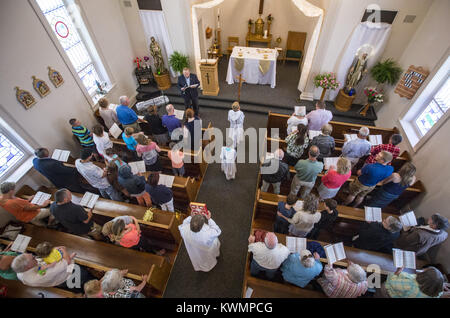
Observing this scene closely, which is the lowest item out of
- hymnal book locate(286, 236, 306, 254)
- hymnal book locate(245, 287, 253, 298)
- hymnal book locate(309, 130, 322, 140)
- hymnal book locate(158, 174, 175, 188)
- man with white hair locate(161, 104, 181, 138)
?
hymnal book locate(245, 287, 253, 298)

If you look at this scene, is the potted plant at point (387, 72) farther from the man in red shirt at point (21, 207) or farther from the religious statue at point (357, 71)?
the man in red shirt at point (21, 207)

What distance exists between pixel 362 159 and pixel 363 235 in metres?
2.04

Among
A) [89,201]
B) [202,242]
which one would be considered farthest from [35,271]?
[202,242]

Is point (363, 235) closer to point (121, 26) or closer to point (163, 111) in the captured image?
point (163, 111)

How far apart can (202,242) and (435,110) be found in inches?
215

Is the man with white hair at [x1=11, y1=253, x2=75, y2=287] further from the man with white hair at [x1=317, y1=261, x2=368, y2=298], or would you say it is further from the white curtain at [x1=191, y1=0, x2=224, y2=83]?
the white curtain at [x1=191, y1=0, x2=224, y2=83]

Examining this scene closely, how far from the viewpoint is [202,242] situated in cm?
304

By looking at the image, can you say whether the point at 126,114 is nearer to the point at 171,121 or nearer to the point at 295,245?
the point at 171,121

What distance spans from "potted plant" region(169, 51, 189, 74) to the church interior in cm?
23

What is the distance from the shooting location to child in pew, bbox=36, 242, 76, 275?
2.57 m

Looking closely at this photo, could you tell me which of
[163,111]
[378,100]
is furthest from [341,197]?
[163,111]

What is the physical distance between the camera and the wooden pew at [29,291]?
2.85 m

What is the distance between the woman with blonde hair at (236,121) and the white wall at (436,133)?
3759mm

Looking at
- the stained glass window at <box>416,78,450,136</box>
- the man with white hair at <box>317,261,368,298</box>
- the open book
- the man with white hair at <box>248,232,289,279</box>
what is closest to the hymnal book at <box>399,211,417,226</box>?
the man with white hair at <box>317,261,368,298</box>
